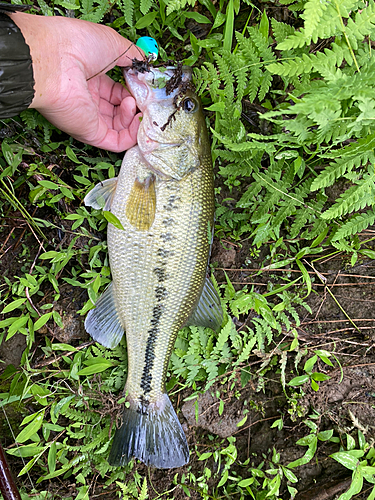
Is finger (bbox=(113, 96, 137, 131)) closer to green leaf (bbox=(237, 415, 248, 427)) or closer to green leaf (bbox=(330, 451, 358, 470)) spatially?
green leaf (bbox=(237, 415, 248, 427))

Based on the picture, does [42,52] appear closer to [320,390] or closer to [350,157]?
[350,157]

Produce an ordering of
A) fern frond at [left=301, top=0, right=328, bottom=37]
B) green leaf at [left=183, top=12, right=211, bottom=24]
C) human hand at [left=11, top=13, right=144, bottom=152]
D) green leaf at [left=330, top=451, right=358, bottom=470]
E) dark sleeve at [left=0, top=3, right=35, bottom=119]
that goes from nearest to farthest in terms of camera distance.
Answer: fern frond at [left=301, top=0, right=328, bottom=37], dark sleeve at [left=0, top=3, right=35, bottom=119], human hand at [left=11, top=13, right=144, bottom=152], green leaf at [left=183, top=12, right=211, bottom=24], green leaf at [left=330, top=451, right=358, bottom=470]

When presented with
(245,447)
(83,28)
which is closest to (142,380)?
(245,447)

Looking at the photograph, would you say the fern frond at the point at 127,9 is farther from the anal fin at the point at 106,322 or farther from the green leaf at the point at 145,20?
the anal fin at the point at 106,322

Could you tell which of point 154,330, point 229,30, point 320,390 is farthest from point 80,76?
A: point 320,390

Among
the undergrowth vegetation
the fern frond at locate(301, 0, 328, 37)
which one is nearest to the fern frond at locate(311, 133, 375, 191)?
the undergrowth vegetation

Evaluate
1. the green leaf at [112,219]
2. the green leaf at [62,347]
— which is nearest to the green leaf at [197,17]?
the green leaf at [112,219]
